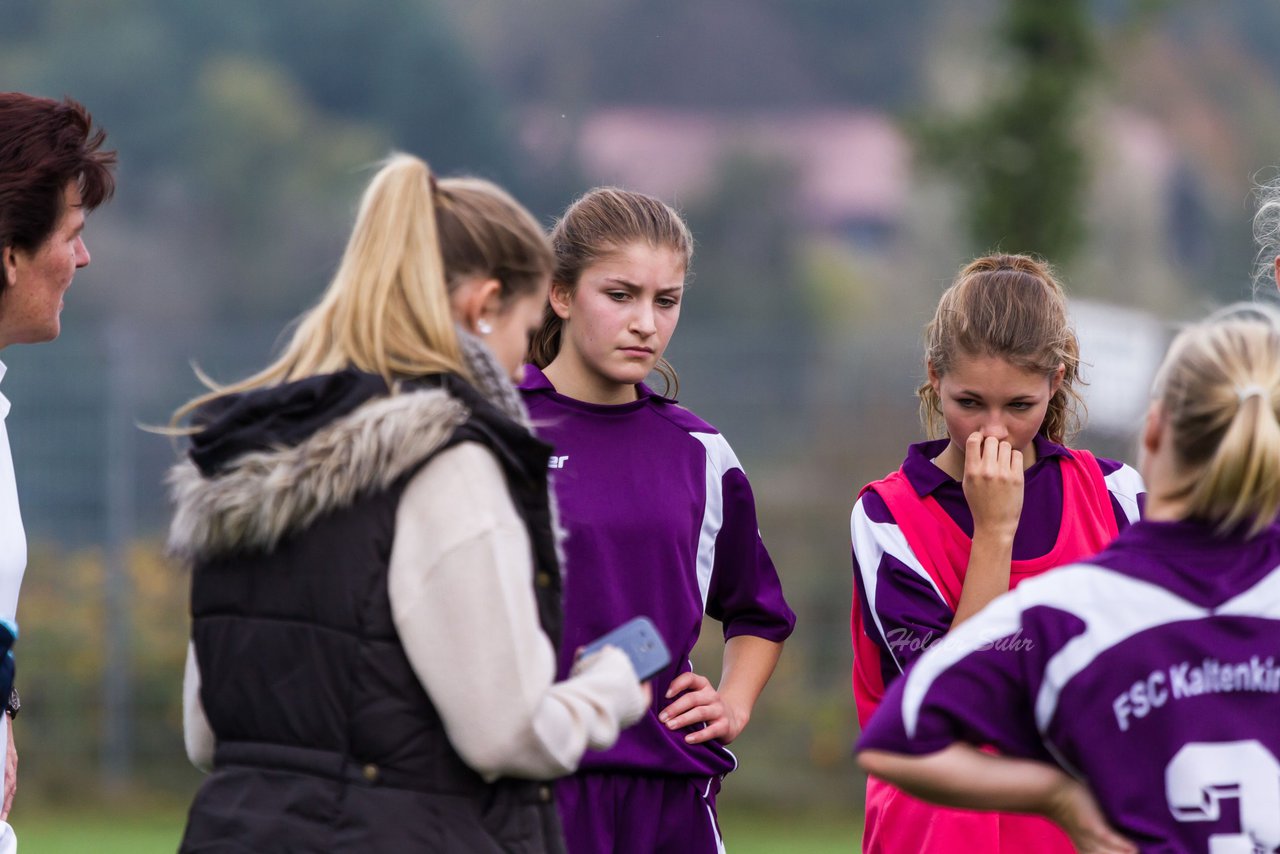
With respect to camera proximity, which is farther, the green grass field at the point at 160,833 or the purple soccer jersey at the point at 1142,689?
the green grass field at the point at 160,833

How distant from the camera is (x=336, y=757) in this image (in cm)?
244

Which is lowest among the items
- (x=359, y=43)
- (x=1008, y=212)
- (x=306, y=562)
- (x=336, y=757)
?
(x=336, y=757)

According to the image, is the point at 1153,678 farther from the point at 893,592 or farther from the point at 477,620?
the point at 893,592

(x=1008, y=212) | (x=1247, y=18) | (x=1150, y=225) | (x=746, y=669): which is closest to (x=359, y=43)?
(x=1150, y=225)

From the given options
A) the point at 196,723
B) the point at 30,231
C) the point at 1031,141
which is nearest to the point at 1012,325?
the point at 196,723

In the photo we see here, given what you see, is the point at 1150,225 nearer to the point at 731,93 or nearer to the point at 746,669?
the point at 731,93

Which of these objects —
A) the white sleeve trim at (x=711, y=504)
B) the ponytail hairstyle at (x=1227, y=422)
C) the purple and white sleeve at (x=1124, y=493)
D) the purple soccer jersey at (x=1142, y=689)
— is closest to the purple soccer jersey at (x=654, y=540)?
the white sleeve trim at (x=711, y=504)

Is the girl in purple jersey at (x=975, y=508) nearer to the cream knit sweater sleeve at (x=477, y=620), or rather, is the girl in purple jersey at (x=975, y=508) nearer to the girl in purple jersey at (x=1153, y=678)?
the girl in purple jersey at (x=1153, y=678)

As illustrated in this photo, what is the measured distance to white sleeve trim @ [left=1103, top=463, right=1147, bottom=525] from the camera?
3529mm

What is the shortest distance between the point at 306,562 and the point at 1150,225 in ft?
89.2

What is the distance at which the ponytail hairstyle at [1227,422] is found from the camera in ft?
7.84

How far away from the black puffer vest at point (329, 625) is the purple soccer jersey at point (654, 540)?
91 cm

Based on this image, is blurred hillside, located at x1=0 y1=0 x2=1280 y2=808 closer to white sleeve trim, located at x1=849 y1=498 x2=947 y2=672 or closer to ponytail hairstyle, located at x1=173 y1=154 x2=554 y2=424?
white sleeve trim, located at x1=849 y1=498 x2=947 y2=672

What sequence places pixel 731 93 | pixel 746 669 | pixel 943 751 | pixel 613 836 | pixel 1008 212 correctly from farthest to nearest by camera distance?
1. pixel 731 93
2. pixel 1008 212
3. pixel 746 669
4. pixel 613 836
5. pixel 943 751
